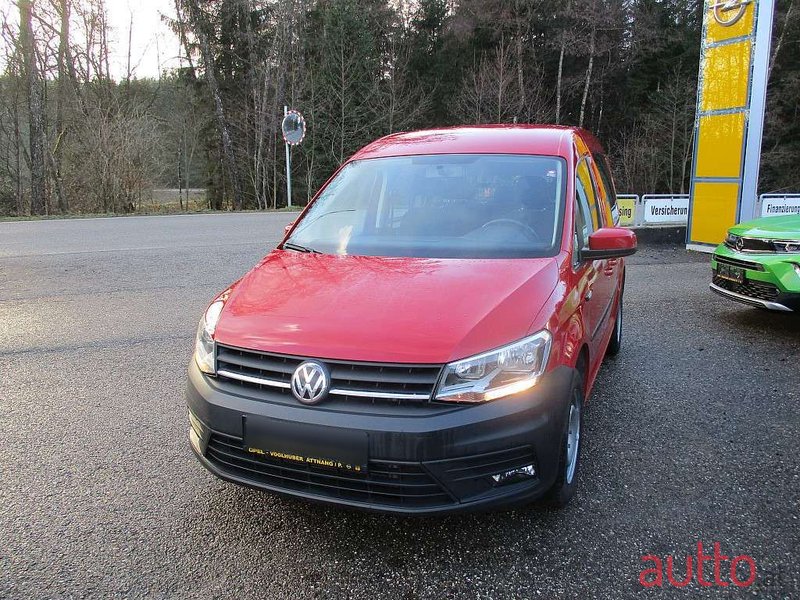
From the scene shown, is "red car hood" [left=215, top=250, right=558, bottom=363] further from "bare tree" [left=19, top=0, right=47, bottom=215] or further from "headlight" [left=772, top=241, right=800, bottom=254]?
"bare tree" [left=19, top=0, right=47, bottom=215]

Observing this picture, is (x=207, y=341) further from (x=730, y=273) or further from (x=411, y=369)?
(x=730, y=273)

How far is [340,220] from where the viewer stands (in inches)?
147

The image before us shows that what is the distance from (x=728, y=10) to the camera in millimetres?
10922

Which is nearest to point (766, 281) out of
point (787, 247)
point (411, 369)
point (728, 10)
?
point (787, 247)

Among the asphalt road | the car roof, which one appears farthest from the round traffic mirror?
the car roof

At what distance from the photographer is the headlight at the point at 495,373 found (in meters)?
2.29

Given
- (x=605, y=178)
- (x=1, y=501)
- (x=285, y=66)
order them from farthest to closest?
1. (x=285, y=66)
2. (x=605, y=178)
3. (x=1, y=501)

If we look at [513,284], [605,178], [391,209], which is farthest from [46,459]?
[605,178]

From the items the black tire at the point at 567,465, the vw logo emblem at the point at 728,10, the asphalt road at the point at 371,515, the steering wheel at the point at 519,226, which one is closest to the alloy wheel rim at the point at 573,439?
the black tire at the point at 567,465

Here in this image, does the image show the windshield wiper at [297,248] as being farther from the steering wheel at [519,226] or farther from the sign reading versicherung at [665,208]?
the sign reading versicherung at [665,208]

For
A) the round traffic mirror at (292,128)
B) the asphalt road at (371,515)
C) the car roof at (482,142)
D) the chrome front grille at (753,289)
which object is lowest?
the asphalt road at (371,515)

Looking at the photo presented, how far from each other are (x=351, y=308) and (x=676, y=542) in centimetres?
174

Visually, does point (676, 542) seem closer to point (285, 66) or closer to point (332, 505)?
point (332, 505)

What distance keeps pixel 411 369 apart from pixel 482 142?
6.98ft
